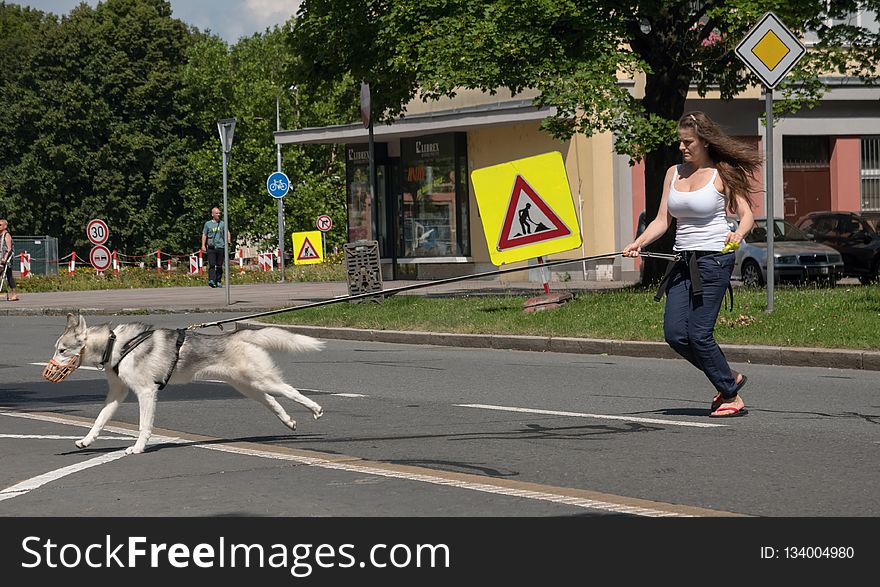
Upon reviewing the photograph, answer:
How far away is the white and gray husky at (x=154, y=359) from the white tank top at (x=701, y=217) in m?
2.74

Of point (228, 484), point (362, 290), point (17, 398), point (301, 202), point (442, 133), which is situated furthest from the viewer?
point (301, 202)

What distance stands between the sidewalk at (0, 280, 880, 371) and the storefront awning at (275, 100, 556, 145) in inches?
155

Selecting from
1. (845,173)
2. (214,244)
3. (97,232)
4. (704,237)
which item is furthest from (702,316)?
(97,232)

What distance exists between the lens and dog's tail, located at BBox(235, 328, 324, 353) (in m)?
9.06

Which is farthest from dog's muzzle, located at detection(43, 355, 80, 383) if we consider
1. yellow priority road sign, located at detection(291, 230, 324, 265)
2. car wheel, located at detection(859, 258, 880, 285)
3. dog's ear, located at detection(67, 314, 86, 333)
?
yellow priority road sign, located at detection(291, 230, 324, 265)

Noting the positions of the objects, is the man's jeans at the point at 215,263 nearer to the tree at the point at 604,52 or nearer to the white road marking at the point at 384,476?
the tree at the point at 604,52

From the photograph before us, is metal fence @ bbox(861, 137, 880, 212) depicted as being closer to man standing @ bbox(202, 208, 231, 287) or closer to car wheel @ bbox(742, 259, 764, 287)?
car wheel @ bbox(742, 259, 764, 287)

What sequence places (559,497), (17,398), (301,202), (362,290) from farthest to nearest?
(301,202)
(362,290)
(17,398)
(559,497)

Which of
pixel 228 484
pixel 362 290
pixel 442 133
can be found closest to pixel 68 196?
pixel 442 133

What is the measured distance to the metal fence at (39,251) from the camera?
5219 centimetres

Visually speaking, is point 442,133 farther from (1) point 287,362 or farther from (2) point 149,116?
(2) point 149,116
